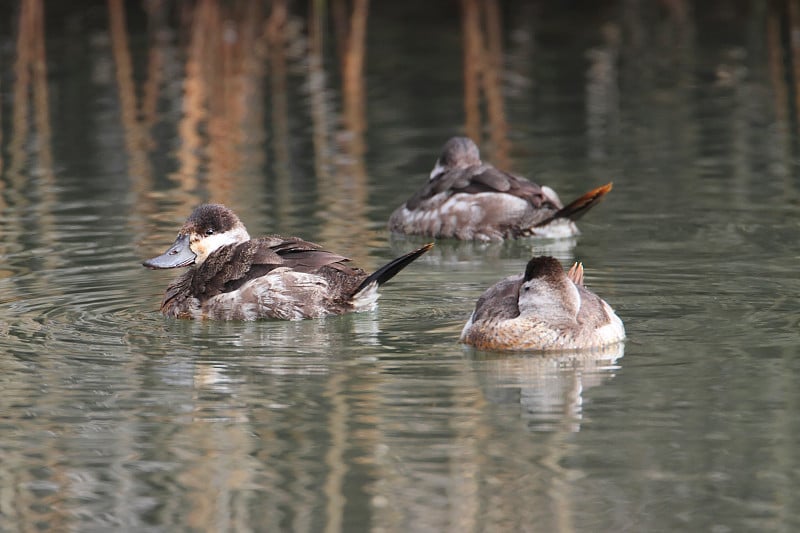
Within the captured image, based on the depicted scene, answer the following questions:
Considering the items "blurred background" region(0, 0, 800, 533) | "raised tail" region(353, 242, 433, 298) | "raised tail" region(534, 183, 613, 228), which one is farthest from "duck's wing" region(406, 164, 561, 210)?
"raised tail" region(353, 242, 433, 298)

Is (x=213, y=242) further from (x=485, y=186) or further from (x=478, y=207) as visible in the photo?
(x=485, y=186)

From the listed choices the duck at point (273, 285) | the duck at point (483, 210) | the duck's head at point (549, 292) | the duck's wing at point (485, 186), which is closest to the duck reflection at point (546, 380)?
the duck's head at point (549, 292)

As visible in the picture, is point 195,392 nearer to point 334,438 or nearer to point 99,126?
point 334,438

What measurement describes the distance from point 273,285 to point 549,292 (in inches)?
70.9

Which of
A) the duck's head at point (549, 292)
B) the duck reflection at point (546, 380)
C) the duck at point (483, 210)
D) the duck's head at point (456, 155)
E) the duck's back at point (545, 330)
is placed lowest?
the duck reflection at point (546, 380)

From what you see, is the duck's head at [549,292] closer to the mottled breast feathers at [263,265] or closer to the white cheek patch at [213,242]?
the mottled breast feathers at [263,265]

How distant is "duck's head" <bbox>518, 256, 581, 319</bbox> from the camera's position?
8.43 meters

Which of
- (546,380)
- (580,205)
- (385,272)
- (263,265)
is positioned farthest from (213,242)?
(580,205)

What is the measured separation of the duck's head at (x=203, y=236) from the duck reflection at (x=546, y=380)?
2112 mm

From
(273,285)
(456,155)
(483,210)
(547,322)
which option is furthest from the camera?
(456,155)

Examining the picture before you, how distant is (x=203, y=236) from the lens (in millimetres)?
10141

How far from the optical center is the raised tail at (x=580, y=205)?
11484mm

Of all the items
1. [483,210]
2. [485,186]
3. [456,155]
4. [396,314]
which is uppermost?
Result: [456,155]

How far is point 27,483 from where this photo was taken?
660cm
